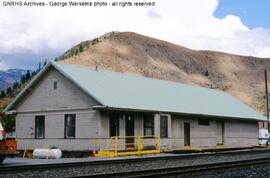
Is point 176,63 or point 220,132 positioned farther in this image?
point 176,63

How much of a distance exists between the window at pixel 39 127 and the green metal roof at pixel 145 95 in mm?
2386

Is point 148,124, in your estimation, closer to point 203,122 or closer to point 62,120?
point 62,120

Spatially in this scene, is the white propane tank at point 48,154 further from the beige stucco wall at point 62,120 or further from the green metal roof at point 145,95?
the green metal roof at point 145,95

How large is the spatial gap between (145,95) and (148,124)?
2.37 m

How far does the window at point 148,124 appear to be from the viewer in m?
32.7

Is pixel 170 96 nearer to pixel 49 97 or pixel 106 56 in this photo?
pixel 49 97

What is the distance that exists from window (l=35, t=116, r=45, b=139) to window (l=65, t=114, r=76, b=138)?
234 centimetres

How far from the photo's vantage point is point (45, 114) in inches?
1275

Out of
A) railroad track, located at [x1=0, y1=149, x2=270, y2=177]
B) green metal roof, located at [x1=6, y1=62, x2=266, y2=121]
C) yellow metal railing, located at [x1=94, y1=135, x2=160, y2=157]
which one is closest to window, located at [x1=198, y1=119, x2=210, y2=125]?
green metal roof, located at [x1=6, y1=62, x2=266, y2=121]

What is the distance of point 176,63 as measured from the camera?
140 m

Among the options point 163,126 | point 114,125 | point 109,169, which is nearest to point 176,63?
point 163,126

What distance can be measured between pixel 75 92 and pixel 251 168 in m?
15.1

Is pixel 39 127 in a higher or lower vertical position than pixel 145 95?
lower

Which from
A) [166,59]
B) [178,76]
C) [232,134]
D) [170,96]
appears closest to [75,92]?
[170,96]
